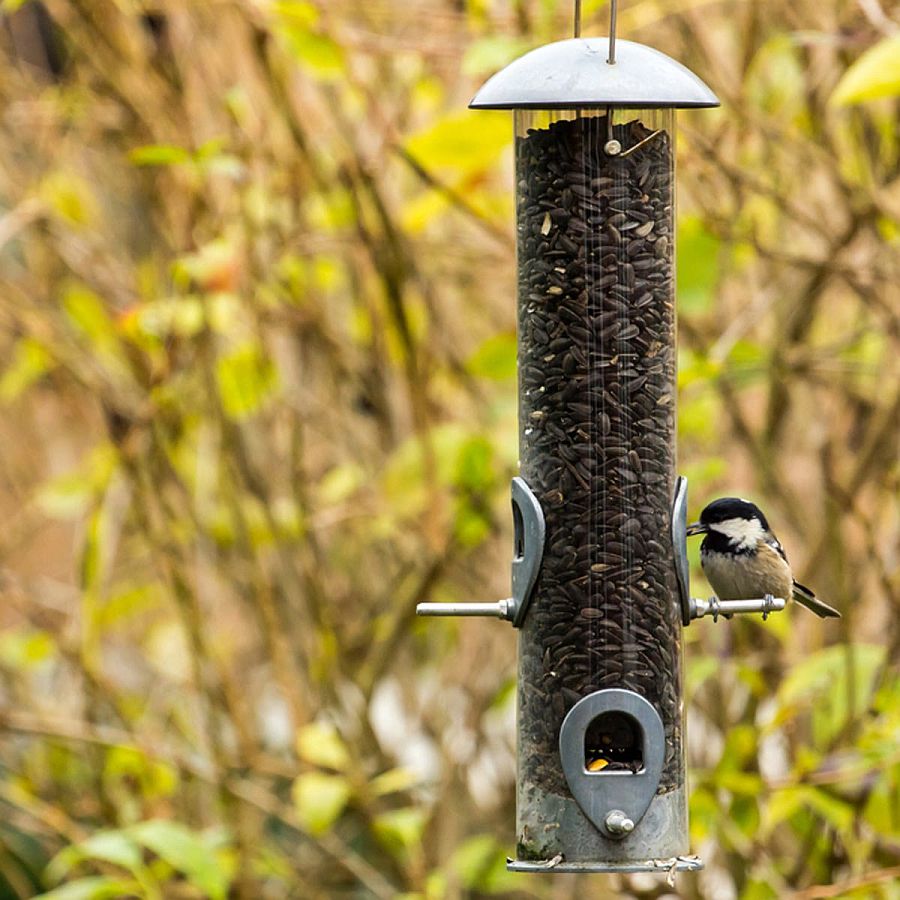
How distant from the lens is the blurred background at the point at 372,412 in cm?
434

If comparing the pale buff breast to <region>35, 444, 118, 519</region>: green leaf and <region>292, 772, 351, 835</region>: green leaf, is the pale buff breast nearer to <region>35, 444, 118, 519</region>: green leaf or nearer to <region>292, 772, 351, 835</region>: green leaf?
<region>292, 772, 351, 835</region>: green leaf

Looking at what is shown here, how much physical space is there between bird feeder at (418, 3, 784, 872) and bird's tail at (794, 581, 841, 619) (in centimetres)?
41

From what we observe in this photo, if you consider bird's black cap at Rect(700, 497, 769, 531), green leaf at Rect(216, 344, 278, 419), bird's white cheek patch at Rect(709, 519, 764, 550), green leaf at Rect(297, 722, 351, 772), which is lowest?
green leaf at Rect(297, 722, 351, 772)

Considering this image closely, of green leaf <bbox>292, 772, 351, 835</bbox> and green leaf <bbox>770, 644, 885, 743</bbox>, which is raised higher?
green leaf <bbox>770, 644, 885, 743</bbox>

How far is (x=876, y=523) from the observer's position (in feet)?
15.9

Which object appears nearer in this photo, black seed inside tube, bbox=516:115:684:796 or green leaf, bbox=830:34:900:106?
green leaf, bbox=830:34:900:106

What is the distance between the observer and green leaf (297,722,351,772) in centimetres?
452

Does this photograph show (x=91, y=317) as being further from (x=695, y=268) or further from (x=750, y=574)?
(x=750, y=574)

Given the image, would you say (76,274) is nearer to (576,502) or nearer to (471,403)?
(471,403)

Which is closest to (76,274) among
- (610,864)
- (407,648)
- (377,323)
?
(377,323)


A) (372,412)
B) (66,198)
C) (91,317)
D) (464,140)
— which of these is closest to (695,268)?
(464,140)

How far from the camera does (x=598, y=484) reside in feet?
10.9

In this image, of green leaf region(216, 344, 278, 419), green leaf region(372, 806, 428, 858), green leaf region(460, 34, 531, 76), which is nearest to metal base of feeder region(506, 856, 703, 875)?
green leaf region(372, 806, 428, 858)

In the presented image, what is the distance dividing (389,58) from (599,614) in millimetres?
2516
